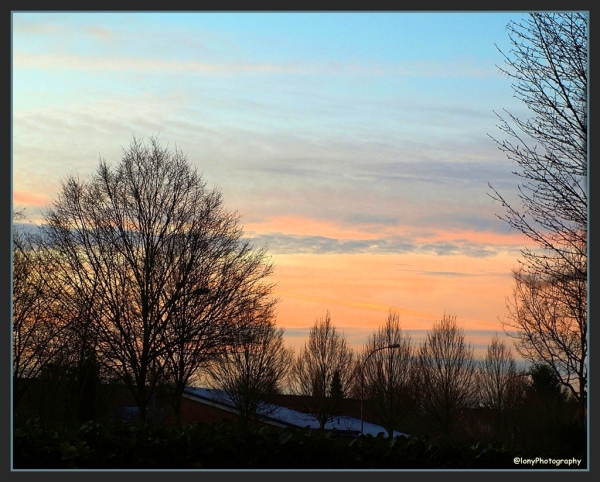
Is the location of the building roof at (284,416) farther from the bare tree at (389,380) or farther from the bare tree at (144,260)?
the bare tree at (144,260)

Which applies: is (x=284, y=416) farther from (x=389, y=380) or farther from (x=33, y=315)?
(x=33, y=315)

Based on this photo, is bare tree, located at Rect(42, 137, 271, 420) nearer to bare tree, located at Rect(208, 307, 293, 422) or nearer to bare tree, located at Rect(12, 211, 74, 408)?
bare tree, located at Rect(12, 211, 74, 408)

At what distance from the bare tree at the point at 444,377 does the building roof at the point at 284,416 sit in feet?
8.72

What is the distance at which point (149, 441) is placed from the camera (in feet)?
29.5

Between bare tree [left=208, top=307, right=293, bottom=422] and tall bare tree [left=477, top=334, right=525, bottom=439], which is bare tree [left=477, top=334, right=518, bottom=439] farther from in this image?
bare tree [left=208, top=307, right=293, bottom=422]

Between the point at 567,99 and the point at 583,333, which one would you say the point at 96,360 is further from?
the point at 567,99

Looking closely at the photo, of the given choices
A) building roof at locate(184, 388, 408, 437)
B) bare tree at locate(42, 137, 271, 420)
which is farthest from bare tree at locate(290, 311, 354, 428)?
bare tree at locate(42, 137, 271, 420)

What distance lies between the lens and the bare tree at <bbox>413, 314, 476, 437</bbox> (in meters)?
36.8

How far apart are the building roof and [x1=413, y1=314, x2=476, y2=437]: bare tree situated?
2.66 m

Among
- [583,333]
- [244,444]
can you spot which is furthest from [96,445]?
[583,333]

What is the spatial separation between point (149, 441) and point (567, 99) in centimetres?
895

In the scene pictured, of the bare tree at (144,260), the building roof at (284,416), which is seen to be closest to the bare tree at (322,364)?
the building roof at (284,416)

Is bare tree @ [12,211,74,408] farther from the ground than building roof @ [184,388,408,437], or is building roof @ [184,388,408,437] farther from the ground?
bare tree @ [12,211,74,408]

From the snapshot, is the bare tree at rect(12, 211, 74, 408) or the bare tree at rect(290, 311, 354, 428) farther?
the bare tree at rect(290, 311, 354, 428)
